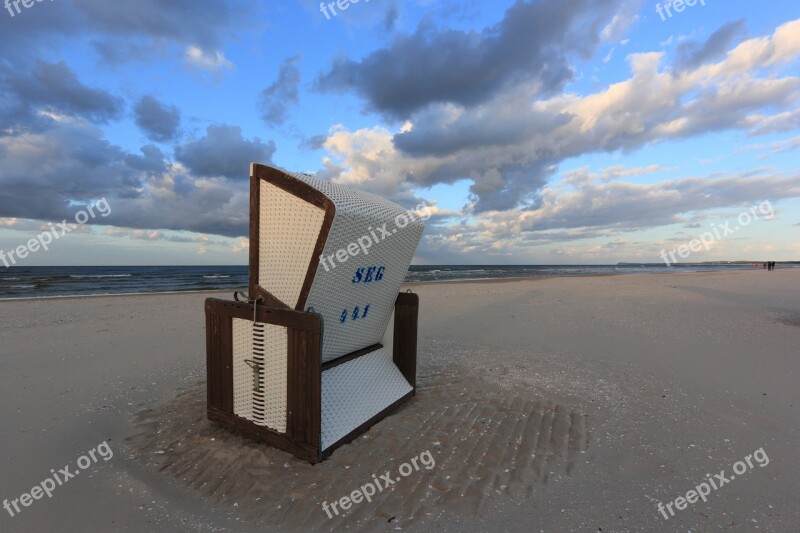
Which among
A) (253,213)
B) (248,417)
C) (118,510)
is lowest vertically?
(118,510)

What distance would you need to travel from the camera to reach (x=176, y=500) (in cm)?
330

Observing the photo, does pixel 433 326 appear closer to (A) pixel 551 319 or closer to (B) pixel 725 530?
(A) pixel 551 319

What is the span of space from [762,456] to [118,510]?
5.66 meters

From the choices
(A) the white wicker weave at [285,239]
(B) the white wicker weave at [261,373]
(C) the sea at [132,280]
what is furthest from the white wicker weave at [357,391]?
(C) the sea at [132,280]

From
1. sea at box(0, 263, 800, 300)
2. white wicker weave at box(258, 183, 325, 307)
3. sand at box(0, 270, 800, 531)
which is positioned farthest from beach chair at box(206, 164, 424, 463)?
sea at box(0, 263, 800, 300)

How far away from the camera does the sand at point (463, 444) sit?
123 inches

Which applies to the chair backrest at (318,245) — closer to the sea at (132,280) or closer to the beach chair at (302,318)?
the beach chair at (302,318)

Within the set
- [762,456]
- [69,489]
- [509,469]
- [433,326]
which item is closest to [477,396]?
[509,469]

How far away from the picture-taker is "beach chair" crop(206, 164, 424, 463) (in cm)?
370

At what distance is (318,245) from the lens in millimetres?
3662

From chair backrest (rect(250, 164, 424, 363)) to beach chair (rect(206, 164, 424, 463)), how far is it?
0.4 inches

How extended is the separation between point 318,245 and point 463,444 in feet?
8.10

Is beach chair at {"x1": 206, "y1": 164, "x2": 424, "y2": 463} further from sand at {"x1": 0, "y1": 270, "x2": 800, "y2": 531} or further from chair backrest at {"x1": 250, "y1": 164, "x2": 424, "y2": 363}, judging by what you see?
sand at {"x1": 0, "y1": 270, "x2": 800, "y2": 531}

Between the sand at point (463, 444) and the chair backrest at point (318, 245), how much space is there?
1.41 meters
